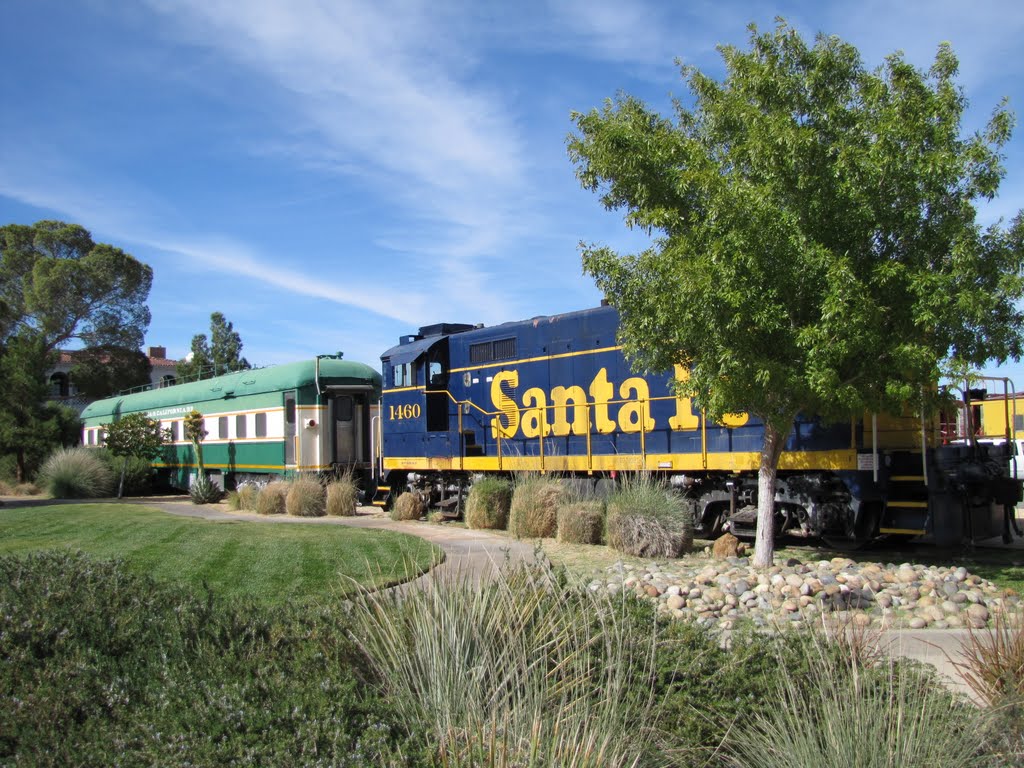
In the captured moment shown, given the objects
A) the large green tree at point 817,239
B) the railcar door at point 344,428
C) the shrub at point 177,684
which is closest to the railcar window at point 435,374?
the railcar door at point 344,428

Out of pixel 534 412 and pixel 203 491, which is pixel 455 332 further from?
pixel 203 491

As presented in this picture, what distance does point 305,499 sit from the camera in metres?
20.7

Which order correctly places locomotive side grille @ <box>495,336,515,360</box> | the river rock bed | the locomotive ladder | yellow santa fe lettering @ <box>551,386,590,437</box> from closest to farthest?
the river rock bed, the locomotive ladder, yellow santa fe lettering @ <box>551,386,590,437</box>, locomotive side grille @ <box>495,336,515,360</box>

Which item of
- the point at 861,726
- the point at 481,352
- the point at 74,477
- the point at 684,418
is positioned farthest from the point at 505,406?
the point at 74,477

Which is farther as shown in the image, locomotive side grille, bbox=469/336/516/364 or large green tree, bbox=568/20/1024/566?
locomotive side grille, bbox=469/336/516/364

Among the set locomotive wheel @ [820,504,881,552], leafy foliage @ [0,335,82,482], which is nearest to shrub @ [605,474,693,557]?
locomotive wheel @ [820,504,881,552]

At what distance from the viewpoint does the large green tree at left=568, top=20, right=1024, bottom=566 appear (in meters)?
9.16

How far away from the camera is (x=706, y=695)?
4.76 meters

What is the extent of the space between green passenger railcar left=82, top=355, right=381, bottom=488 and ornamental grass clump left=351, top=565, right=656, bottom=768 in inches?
719

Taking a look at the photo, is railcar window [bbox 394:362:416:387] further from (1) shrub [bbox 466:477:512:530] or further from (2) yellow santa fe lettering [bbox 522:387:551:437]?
(1) shrub [bbox 466:477:512:530]

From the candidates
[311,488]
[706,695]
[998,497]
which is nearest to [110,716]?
[706,695]

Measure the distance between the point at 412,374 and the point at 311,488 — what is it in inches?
157

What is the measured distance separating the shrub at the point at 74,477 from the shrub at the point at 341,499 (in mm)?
11428

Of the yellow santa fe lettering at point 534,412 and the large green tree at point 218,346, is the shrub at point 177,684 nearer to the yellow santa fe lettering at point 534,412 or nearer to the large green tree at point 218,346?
the yellow santa fe lettering at point 534,412
